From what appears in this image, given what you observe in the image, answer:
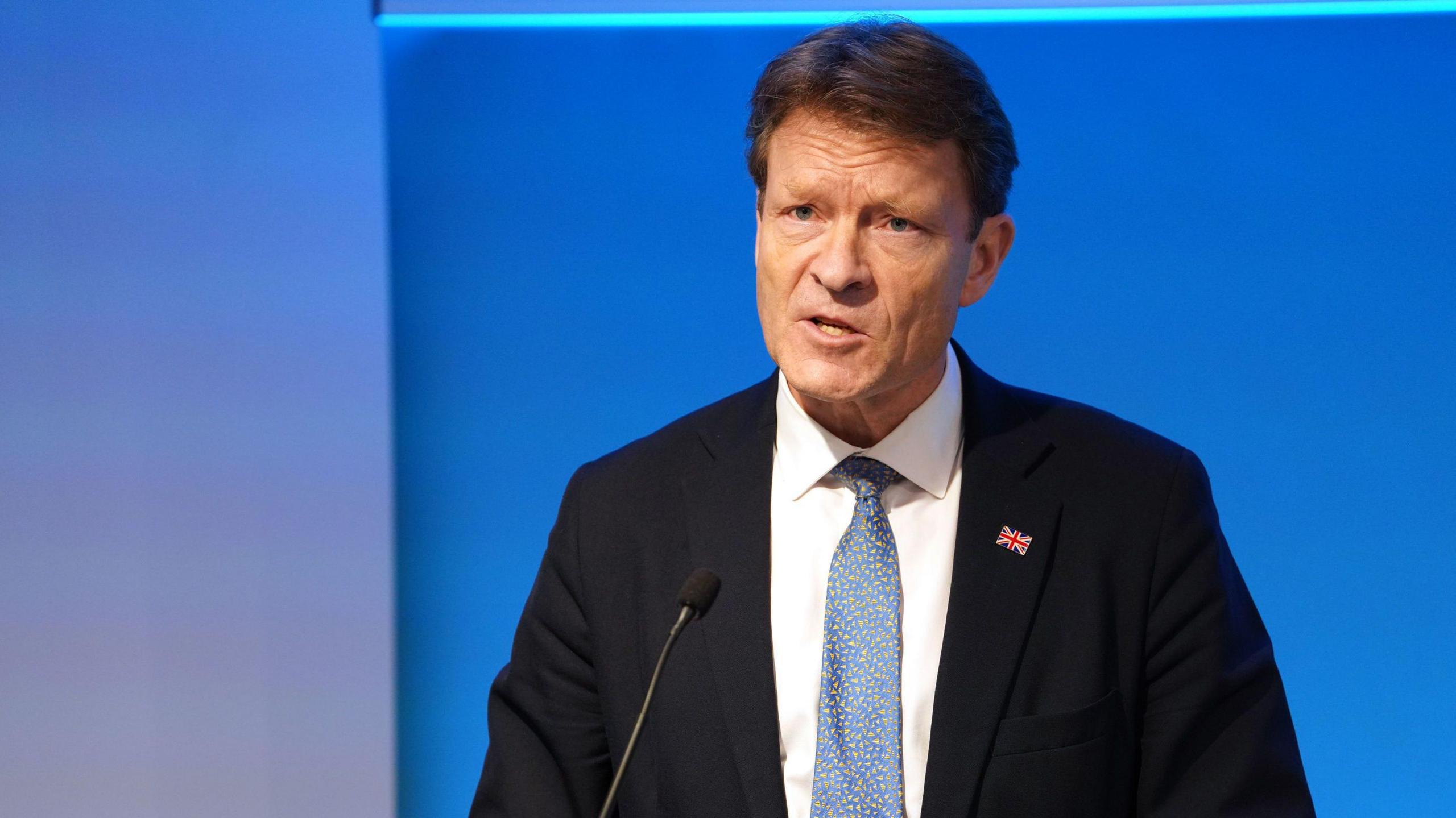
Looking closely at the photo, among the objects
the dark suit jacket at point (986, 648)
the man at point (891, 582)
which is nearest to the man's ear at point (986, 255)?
the man at point (891, 582)

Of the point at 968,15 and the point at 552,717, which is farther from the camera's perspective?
the point at 968,15

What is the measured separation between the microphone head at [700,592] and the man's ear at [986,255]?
620 millimetres

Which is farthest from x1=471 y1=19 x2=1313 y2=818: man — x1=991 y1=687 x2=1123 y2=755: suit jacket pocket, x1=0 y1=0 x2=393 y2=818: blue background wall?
x1=0 y1=0 x2=393 y2=818: blue background wall

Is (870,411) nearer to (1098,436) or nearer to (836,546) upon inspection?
(836,546)

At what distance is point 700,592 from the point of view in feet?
4.50

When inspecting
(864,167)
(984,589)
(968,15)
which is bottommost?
(984,589)

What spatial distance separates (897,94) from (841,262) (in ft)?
0.69

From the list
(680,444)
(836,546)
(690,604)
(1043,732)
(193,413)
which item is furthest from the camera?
(193,413)

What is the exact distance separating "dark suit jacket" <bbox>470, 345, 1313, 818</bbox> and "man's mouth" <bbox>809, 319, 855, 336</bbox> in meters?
0.22

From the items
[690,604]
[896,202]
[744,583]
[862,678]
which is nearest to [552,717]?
[744,583]

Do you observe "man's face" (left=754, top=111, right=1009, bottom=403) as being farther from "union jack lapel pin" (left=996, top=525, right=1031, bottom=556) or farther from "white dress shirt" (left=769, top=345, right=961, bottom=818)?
"union jack lapel pin" (left=996, top=525, right=1031, bottom=556)

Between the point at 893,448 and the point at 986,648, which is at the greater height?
A: the point at 893,448

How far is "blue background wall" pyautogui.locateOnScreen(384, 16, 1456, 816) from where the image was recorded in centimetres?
279

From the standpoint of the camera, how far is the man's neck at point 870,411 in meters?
1.80
